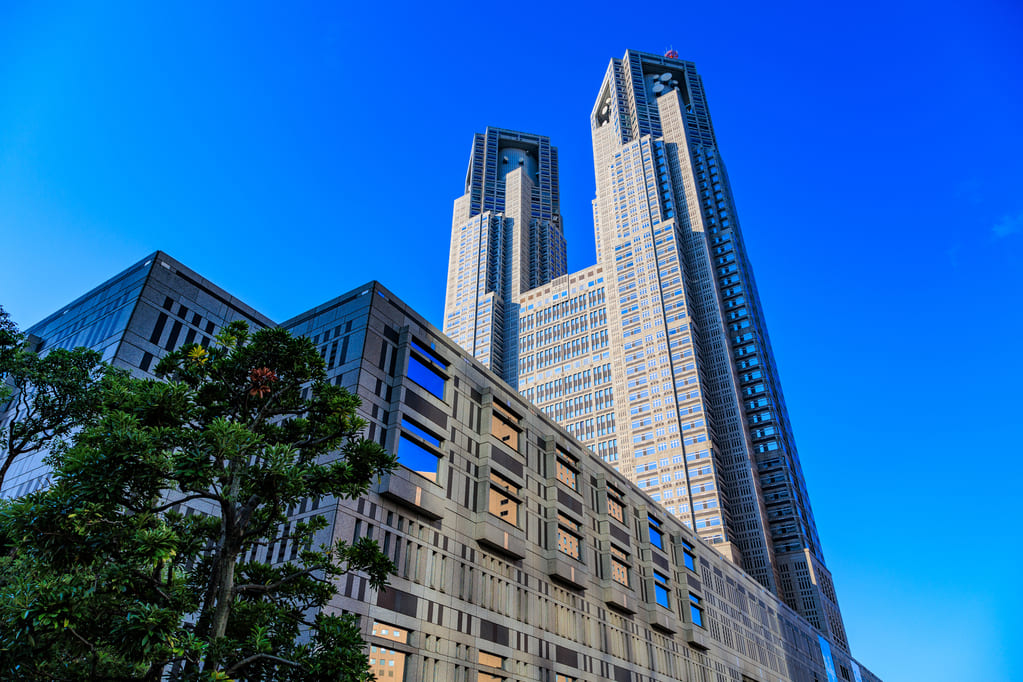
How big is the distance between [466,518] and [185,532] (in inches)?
1081

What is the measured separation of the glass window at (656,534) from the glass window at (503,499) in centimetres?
2585

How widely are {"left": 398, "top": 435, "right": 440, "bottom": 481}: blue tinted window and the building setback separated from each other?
11cm

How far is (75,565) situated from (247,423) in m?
6.95

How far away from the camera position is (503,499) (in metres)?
54.3

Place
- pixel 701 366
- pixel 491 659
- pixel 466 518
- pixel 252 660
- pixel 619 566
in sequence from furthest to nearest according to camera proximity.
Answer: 1. pixel 701 366
2. pixel 619 566
3. pixel 466 518
4. pixel 491 659
5. pixel 252 660

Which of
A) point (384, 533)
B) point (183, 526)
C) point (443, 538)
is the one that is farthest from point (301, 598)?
point (443, 538)

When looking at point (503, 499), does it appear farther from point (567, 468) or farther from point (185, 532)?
point (185, 532)

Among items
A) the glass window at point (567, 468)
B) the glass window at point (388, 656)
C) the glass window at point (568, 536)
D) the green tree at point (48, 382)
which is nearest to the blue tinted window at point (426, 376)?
the glass window at point (567, 468)

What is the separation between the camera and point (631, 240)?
172125 millimetres

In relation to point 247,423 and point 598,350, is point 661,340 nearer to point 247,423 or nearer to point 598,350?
→ point 598,350

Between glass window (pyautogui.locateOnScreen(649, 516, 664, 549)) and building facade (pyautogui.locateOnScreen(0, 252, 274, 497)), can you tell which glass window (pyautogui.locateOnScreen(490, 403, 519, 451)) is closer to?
glass window (pyautogui.locateOnScreen(649, 516, 664, 549))

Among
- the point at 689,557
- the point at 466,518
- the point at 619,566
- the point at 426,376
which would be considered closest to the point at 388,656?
the point at 466,518

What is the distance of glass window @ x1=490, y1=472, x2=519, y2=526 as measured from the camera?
5307cm

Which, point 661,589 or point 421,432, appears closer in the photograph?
point 421,432
